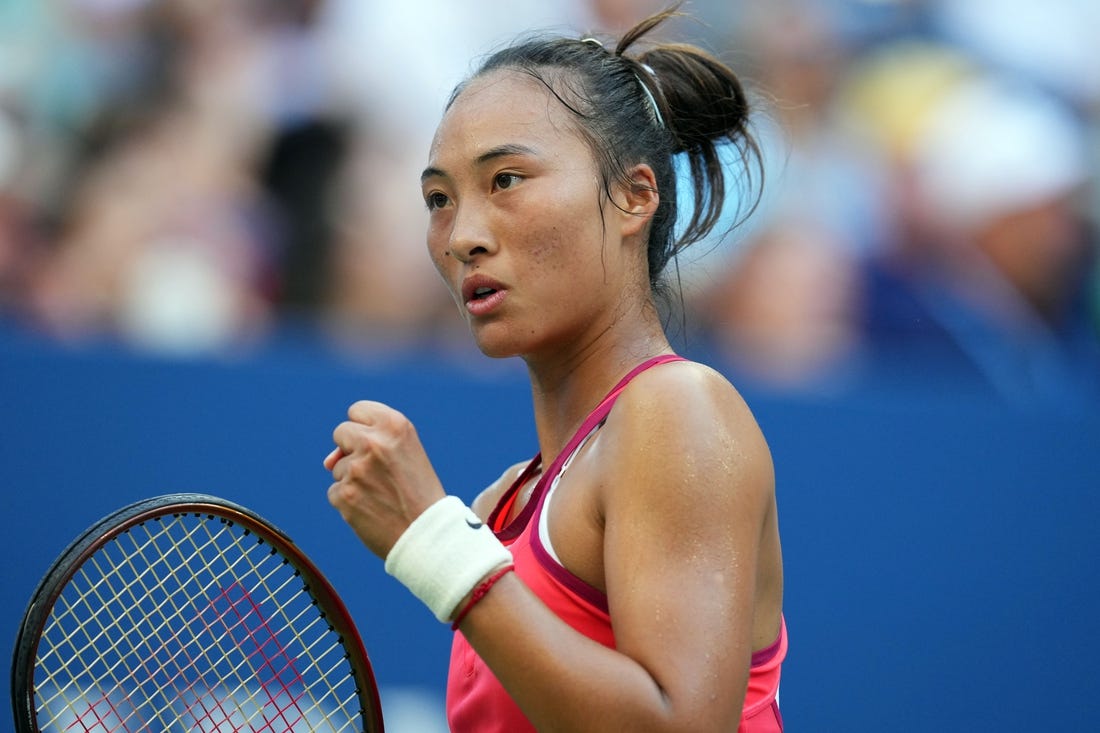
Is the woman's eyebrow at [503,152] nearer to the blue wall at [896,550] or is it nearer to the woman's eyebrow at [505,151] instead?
the woman's eyebrow at [505,151]

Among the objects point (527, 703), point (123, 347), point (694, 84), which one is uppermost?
point (123, 347)

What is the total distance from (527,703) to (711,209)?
0.87 meters

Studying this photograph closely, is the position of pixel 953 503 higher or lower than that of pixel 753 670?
lower

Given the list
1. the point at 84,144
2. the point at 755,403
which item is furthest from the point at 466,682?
the point at 84,144

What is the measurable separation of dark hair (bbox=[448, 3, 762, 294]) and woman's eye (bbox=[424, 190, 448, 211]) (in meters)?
0.14

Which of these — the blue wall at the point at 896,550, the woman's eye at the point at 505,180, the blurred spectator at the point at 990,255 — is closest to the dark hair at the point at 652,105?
the woman's eye at the point at 505,180

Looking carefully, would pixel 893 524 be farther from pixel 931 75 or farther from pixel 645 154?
pixel 645 154

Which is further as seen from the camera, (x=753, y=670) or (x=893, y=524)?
(x=893, y=524)

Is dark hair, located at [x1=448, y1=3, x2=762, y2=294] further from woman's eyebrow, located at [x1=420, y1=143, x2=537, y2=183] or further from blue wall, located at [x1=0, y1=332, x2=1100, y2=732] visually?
blue wall, located at [x1=0, y1=332, x2=1100, y2=732]

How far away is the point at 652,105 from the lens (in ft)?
6.31

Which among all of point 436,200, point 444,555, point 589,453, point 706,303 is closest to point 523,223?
point 436,200

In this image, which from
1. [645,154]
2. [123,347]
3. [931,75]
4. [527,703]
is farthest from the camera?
[931,75]

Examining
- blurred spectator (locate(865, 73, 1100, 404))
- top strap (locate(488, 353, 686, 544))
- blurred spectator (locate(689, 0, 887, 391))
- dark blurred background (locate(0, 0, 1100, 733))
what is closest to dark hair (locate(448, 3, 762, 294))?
top strap (locate(488, 353, 686, 544))

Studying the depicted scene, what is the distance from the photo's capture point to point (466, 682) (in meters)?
1.71
